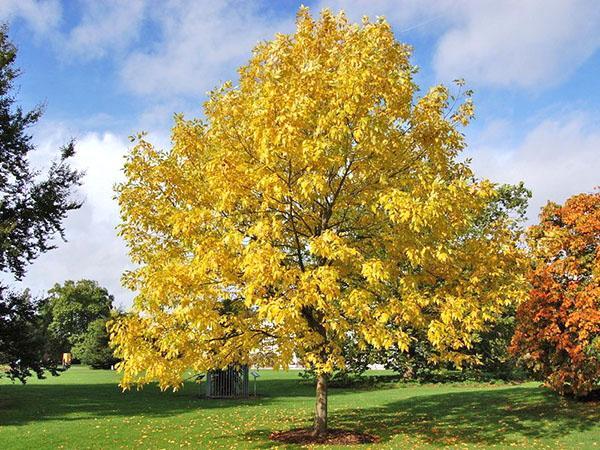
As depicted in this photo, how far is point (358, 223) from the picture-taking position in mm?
11945

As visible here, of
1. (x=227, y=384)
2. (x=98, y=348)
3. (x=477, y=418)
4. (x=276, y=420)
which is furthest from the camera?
(x=98, y=348)

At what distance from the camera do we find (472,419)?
610 inches

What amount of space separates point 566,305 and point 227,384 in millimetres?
14421

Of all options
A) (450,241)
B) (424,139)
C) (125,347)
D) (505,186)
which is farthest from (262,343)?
(505,186)

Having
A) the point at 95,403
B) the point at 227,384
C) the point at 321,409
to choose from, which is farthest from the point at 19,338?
the point at 321,409

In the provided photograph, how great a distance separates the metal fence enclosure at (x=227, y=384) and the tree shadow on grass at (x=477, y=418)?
6764mm

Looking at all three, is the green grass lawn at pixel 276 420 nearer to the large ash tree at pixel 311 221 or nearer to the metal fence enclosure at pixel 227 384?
the metal fence enclosure at pixel 227 384

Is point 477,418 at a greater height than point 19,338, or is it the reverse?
point 19,338

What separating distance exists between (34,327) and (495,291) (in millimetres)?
20203

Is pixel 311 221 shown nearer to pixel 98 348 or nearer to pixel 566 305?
pixel 566 305

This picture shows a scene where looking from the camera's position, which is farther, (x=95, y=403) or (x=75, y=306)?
(x=75, y=306)

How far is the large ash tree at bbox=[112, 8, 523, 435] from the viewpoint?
9.39 m

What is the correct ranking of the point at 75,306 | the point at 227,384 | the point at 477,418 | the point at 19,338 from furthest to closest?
the point at 75,306 < the point at 227,384 < the point at 19,338 < the point at 477,418

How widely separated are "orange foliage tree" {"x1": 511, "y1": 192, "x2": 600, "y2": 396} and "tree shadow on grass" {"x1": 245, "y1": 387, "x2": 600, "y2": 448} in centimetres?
97
